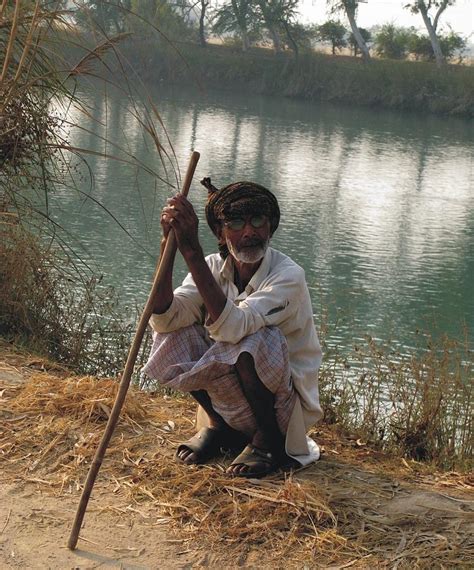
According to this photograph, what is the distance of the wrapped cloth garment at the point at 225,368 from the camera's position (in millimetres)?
2738

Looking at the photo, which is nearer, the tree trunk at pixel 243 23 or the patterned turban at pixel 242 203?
the patterned turban at pixel 242 203

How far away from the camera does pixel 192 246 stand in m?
2.59

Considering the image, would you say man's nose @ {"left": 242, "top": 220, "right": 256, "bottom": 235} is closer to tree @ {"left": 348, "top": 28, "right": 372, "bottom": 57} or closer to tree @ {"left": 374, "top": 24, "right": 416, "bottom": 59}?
tree @ {"left": 348, "top": 28, "right": 372, "bottom": 57}

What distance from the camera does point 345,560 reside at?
2.43 m

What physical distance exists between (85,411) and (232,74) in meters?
29.7

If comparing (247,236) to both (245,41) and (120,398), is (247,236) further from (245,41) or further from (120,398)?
(245,41)

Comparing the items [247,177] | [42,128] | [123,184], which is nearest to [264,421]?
[42,128]

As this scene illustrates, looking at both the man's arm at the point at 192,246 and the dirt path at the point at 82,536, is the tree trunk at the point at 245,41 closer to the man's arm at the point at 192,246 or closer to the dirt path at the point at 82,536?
the man's arm at the point at 192,246

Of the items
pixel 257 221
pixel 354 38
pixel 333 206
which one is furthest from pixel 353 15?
pixel 257 221

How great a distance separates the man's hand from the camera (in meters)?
2.55

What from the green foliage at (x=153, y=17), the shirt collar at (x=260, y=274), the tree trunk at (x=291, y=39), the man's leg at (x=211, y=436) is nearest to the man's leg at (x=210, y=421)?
the man's leg at (x=211, y=436)

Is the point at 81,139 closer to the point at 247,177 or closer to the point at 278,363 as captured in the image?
the point at 247,177

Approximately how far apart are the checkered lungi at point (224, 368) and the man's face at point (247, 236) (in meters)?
0.22

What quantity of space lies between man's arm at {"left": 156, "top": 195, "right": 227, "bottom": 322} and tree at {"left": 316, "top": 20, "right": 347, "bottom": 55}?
3711 cm
